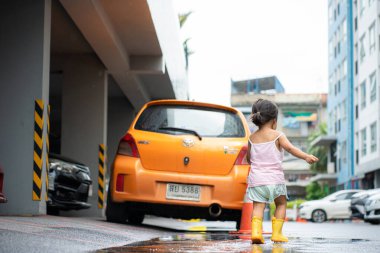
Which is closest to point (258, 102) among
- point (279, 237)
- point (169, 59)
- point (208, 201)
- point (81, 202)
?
point (279, 237)

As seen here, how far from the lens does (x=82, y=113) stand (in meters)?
19.0

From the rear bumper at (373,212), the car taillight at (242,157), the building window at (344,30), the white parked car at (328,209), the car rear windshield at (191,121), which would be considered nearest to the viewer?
the car taillight at (242,157)

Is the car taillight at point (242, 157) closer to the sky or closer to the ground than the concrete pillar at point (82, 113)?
closer to the ground

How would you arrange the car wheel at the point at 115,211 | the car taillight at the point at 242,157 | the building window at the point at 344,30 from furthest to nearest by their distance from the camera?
1. the building window at the point at 344,30
2. the car wheel at the point at 115,211
3. the car taillight at the point at 242,157

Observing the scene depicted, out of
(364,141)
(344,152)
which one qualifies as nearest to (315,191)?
(344,152)

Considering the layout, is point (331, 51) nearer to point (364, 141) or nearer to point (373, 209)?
point (364, 141)

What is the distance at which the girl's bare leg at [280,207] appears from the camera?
711cm

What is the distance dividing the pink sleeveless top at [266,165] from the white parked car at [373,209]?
1596cm

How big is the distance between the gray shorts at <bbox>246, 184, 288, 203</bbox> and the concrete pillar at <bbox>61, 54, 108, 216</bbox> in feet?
38.9

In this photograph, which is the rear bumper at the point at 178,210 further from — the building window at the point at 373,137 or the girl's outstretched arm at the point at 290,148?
the building window at the point at 373,137

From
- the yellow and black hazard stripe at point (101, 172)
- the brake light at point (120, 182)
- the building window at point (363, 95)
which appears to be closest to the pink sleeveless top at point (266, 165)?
the brake light at point (120, 182)

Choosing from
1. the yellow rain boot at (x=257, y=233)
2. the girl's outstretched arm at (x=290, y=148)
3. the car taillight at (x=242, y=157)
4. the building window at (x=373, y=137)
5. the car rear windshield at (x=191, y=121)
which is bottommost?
the yellow rain boot at (x=257, y=233)

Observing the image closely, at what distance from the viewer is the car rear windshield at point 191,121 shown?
1033 cm

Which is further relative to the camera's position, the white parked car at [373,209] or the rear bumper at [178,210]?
the white parked car at [373,209]
